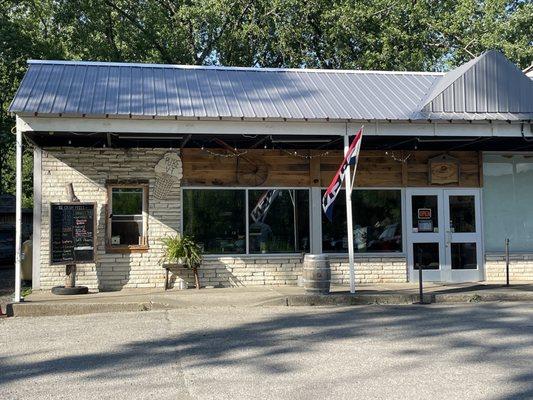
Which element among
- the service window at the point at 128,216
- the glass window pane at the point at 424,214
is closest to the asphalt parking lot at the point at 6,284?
the service window at the point at 128,216

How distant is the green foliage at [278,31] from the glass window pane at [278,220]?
453 inches

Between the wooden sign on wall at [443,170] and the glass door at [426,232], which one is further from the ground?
the wooden sign on wall at [443,170]

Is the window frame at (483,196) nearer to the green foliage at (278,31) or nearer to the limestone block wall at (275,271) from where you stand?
the limestone block wall at (275,271)

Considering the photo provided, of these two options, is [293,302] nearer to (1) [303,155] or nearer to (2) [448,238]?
(1) [303,155]

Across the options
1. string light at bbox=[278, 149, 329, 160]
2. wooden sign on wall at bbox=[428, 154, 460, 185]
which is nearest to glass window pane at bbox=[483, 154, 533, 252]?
wooden sign on wall at bbox=[428, 154, 460, 185]

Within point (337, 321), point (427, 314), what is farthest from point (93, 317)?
point (427, 314)

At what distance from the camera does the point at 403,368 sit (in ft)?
→ 22.5

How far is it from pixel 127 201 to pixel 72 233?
1.67 meters

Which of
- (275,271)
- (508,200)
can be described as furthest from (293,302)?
(508,200)

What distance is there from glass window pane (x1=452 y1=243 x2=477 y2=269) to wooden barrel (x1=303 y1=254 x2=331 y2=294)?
14.5ft

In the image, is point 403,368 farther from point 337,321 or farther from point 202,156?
point 202,156

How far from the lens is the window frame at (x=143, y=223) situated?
44.3 ft

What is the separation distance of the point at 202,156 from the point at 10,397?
866 cm

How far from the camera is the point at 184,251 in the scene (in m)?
13.1
